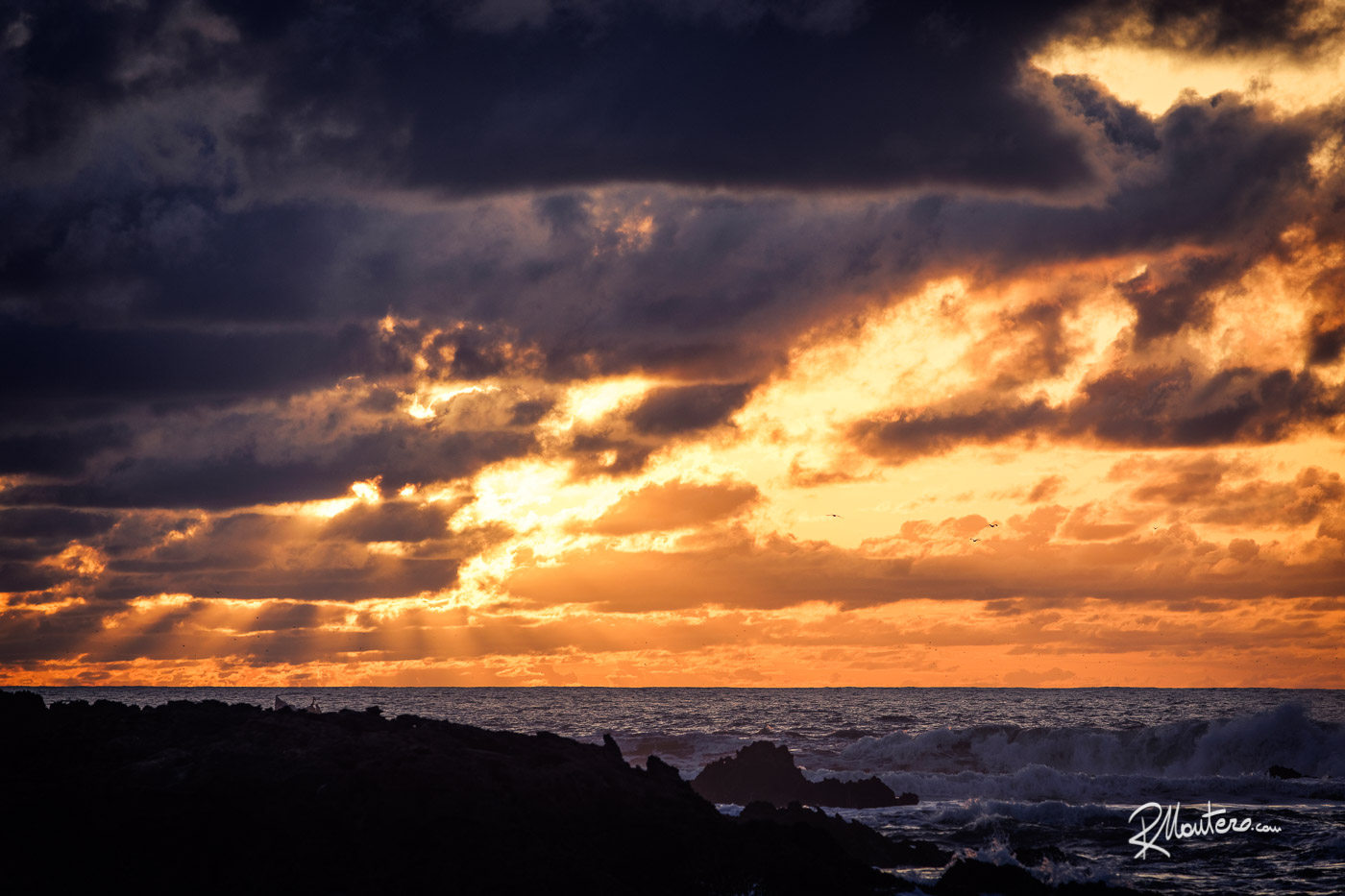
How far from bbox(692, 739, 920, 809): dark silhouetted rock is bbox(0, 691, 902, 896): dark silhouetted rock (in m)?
19.6

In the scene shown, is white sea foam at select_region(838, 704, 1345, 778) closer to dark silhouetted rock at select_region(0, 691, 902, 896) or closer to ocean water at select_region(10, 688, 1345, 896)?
ocean water at select_region(10, 688, 1345, 896)

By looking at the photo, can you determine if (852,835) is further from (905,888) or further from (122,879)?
(122,879)

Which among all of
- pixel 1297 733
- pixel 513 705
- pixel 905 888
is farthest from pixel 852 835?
pixel 513 705

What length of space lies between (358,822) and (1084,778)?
132 ft

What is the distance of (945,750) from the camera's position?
74.7m

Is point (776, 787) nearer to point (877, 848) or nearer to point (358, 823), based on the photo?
point (877, 848)

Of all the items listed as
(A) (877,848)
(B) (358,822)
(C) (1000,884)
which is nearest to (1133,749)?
(A) (877,848)

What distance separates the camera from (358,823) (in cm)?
2225

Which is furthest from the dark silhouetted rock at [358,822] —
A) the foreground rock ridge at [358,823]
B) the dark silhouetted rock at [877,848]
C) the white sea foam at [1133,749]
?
the white sea foam at [1133,749]

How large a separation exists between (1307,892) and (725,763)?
24.4 m

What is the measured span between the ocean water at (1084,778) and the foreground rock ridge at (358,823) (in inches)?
210

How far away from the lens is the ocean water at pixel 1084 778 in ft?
100

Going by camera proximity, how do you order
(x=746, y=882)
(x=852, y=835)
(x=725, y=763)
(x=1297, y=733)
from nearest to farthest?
1. (x=746, y=882)
2. (x=852, y=835)
3. (x=725, y=763)
4. (x=1297, y=733)

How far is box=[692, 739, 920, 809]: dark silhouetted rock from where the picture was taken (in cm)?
4547
